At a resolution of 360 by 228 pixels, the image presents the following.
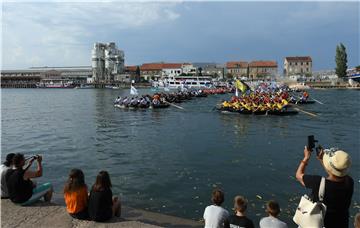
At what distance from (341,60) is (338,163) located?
130 meters

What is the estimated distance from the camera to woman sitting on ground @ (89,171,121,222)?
7.09 meters

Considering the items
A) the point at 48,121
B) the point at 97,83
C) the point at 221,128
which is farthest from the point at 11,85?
the point at 221,128

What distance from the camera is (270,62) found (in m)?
185

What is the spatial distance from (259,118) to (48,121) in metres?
20.8

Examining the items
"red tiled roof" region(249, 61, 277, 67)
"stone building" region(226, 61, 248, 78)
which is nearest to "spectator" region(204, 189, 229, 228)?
"stone building" region(226, 61, 248, 78)

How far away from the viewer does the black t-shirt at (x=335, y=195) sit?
5262mm

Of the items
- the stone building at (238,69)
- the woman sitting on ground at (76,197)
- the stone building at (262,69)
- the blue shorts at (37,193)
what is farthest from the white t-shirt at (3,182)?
the stone building at (238,69)

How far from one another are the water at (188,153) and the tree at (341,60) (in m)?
95.7

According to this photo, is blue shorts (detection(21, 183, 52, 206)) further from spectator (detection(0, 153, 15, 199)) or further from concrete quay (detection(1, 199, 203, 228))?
spectator (detection(0, 153, 15, 199))

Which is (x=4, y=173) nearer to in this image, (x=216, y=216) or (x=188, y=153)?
(x=216, y=216)

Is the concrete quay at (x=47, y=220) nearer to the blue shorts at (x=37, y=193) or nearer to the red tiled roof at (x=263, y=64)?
the blue shorts at (x=37, y=193)

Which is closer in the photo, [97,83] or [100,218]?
[100,218]

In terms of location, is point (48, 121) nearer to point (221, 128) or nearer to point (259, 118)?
point (221, 128)

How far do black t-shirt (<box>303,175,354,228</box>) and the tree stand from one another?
127684 mm
